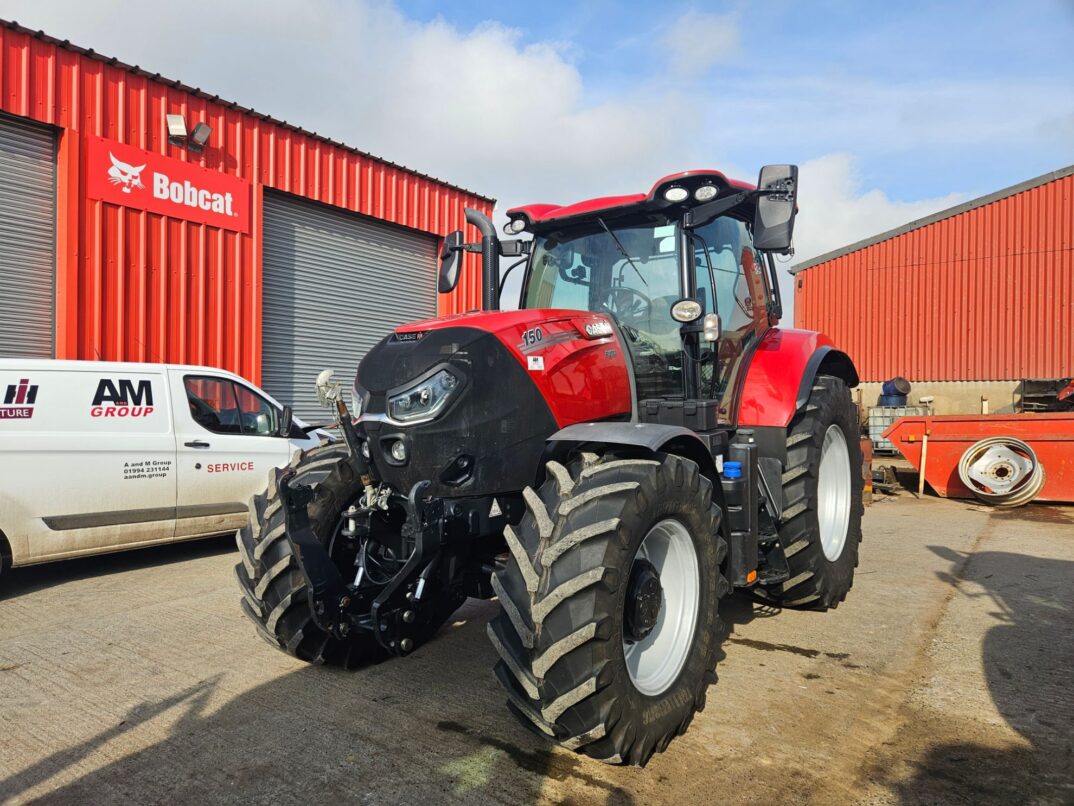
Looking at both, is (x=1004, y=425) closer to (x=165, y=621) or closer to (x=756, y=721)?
(x=756, y=721)

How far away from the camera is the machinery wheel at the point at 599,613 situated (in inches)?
98.2

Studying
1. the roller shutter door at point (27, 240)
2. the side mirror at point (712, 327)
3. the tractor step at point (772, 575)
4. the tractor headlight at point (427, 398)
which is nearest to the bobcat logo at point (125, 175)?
the roller shutter door at point (27, 240)

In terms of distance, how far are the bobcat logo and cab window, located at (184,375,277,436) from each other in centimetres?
359

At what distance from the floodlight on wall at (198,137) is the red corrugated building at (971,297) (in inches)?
605

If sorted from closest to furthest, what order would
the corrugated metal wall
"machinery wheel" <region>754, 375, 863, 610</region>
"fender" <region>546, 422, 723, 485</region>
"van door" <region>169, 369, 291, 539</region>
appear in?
"fender" <region>546, 422, 723, 485</region> → "machinery wheel" <region>754, 375, 863, 610</region> → "van door" <region>169, 369, 291, 539</region> → the corrugated metal wall

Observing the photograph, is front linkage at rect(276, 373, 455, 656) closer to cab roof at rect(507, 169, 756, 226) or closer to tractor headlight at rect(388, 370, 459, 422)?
tractor headlight at rect(388, 370, 459, 422)

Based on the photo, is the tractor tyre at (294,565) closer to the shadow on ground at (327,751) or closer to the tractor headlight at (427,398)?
the shadow on ground at (327,751)

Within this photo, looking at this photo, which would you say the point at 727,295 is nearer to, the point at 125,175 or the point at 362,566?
the point at 362,566

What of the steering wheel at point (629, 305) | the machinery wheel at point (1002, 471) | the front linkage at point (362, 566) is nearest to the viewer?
the front linkage at point (362, 566)

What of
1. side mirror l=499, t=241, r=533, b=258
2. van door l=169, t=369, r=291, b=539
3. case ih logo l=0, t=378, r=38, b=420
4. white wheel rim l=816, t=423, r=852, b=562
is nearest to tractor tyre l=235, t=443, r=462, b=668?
side mirror l=499, t=241, r=533, b=258

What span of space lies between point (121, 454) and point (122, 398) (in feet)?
1.51

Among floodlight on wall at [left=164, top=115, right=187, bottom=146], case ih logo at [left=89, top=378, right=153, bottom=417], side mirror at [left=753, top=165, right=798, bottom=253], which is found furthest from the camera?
floodlight on wall at [left=164, top=115, right=187, bottom=146]

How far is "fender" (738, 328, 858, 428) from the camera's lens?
4273 mm

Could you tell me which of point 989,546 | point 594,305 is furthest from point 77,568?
point 989,546
